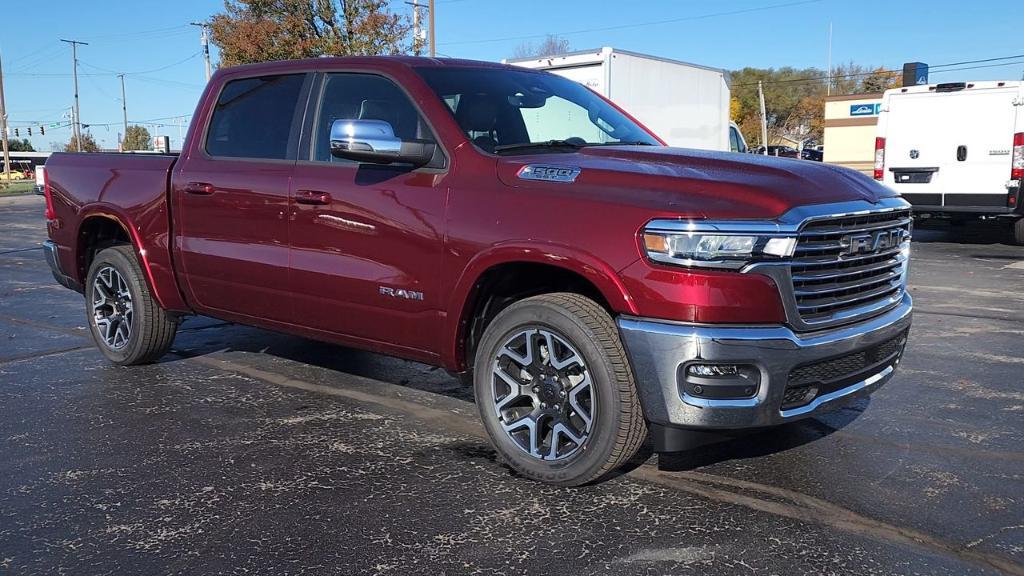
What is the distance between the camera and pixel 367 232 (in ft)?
14.2

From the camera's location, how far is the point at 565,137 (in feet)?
15.0

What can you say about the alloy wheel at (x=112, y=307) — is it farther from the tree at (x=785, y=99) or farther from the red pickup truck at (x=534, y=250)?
the tree at (x=785, y=99)

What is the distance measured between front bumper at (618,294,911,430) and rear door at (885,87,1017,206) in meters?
11.8

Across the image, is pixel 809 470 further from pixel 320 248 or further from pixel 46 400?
pixel 46 400

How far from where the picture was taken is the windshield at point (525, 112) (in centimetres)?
434

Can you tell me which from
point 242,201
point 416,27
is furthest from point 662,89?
point 416,27

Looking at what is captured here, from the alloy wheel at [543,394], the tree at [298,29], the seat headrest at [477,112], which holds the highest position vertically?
the tree at [298,29]

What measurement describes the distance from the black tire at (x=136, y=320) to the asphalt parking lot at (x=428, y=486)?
12 centimetres

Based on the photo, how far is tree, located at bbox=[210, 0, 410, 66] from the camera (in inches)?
1088

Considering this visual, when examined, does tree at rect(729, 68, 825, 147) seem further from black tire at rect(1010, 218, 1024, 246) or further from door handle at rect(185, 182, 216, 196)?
door handle at rect(185, 182, 216, 196)

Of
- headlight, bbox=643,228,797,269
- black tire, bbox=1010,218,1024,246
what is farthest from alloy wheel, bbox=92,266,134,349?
black tire, bbox=1010,218,1024,246

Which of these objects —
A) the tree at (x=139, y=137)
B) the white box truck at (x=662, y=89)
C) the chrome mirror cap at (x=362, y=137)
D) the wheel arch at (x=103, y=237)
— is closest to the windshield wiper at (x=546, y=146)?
the chrome mirror cap at (x=362, y=137)

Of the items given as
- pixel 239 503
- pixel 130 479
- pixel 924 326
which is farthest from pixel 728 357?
pixel 924 326

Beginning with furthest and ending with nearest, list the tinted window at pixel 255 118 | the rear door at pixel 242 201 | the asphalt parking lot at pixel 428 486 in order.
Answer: the tinted window at pixel 255 118
the rear door at pixel 242 201
the asphalt parking lot at pixel 428 486
